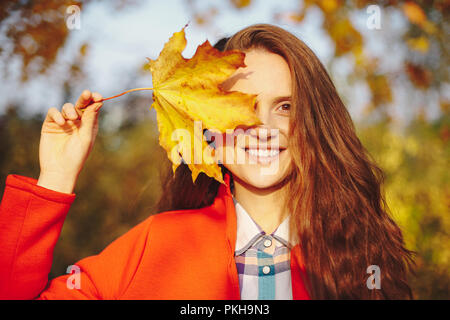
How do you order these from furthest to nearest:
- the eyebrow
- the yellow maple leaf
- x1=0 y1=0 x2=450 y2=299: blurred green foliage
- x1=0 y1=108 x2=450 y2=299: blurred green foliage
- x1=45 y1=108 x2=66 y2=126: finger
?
x1=0 y1=108 x2=450 y2=299: blurred green foliage → x1=0 y1=0 x2=450 y2=299: blurred green foliage → the eyebrow → x1=45 y1=108 x2=66 y2=126: finger → the yellow maple leaf

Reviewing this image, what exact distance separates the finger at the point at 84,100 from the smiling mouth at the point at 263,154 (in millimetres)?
605

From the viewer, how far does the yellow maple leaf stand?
106 centimetres

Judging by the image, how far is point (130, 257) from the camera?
A: 1.30m

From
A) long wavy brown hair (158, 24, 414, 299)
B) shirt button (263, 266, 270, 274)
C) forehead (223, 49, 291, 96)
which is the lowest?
shirt button (263, 266, 270, 274)

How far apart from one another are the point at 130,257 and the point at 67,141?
50 cm

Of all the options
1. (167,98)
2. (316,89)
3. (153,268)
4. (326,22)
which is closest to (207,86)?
(167,98)

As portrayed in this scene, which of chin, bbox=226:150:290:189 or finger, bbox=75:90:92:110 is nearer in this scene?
finger, bbox=75:90:92:110

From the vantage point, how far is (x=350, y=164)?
1.43 meters

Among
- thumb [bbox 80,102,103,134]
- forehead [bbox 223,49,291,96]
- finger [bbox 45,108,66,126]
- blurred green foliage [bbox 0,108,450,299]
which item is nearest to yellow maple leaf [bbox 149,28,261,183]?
forehead [bbox 223,49,291,96]

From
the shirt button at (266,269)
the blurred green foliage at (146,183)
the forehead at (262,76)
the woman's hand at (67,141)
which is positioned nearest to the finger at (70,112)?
the woman's hand at (67,141)

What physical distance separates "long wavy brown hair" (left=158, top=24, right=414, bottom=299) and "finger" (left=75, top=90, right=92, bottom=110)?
64cm

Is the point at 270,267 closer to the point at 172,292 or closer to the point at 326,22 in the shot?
the point at 172,292

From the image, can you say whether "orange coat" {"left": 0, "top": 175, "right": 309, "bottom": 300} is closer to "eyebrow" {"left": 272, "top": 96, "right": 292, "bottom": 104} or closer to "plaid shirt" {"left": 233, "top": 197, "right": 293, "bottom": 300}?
"plaid shirt" {"left": 233, "top": 197, "right": 293, "bottom": 300}

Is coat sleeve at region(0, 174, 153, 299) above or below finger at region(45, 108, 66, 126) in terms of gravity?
below
